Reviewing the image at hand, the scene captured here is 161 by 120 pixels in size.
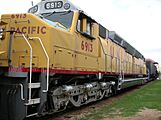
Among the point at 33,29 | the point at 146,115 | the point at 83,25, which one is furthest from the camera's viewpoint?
the point at 83,25

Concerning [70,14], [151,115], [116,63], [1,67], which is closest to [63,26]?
[70,14]

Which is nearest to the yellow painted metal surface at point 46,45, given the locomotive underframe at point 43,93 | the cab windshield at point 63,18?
the cab windshield at point 63,18

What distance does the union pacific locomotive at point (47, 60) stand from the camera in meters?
7.48

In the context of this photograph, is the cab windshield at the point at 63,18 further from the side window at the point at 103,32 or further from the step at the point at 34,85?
the side window at the point at 103,32

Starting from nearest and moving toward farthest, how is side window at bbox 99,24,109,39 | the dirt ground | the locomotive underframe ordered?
the locomotive underframe → the dirt ground → side window at bbox 99,24,109,39

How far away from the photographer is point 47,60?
8305 mm

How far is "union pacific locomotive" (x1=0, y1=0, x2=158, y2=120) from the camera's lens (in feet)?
24.6

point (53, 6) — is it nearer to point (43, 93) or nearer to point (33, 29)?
point (33, 29)

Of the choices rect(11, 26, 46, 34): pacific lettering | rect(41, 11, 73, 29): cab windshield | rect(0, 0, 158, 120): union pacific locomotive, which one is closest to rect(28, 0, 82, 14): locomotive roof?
rect(0, 0, 158, 120): union pacific locomotive

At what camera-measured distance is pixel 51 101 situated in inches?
354

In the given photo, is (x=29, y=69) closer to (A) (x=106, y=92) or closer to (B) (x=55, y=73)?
(B) (x=55, y=73)

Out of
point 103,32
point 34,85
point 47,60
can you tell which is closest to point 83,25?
point 47,60

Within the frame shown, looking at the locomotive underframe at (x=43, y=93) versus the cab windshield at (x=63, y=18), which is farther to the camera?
the cab windshield at (x=63, y=18)

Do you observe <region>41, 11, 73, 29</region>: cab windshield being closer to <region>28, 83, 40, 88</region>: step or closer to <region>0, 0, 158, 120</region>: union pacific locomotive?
<region>0, 0, 158, 120</region>: union pacific locomotive
